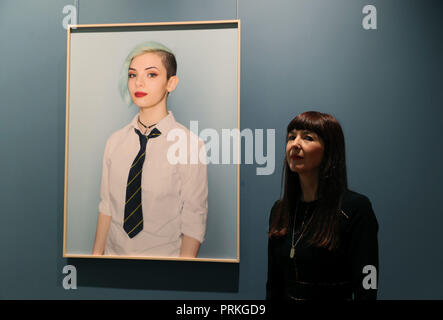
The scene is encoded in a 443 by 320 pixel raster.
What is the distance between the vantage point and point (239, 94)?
5.23 ft

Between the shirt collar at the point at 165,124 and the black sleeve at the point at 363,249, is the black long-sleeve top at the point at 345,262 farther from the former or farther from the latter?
the shirt collar at the point at 165,124

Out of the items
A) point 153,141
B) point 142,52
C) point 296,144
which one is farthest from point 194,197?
point 142,52

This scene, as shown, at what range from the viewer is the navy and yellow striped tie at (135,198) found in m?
1.62

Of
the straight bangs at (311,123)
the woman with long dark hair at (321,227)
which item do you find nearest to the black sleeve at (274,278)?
the woman with long dark hair at (321,227)

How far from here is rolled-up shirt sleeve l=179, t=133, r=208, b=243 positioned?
160cm

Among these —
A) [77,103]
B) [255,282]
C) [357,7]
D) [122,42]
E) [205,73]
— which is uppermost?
[357,7]

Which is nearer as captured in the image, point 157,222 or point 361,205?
point 361,205

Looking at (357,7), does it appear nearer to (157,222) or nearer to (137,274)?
(157,222)

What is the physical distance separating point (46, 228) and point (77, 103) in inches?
22.6

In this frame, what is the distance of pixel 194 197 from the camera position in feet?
5.29

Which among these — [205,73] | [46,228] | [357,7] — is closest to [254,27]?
[205,73]

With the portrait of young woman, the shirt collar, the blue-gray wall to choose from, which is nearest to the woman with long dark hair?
the blue-gray wall

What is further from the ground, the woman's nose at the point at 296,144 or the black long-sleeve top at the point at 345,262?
the woman's nose at the point at 296,144

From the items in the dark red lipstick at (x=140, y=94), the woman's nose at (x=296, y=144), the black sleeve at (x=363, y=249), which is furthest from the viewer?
the dark red lipstick at (x=140, y=94)
